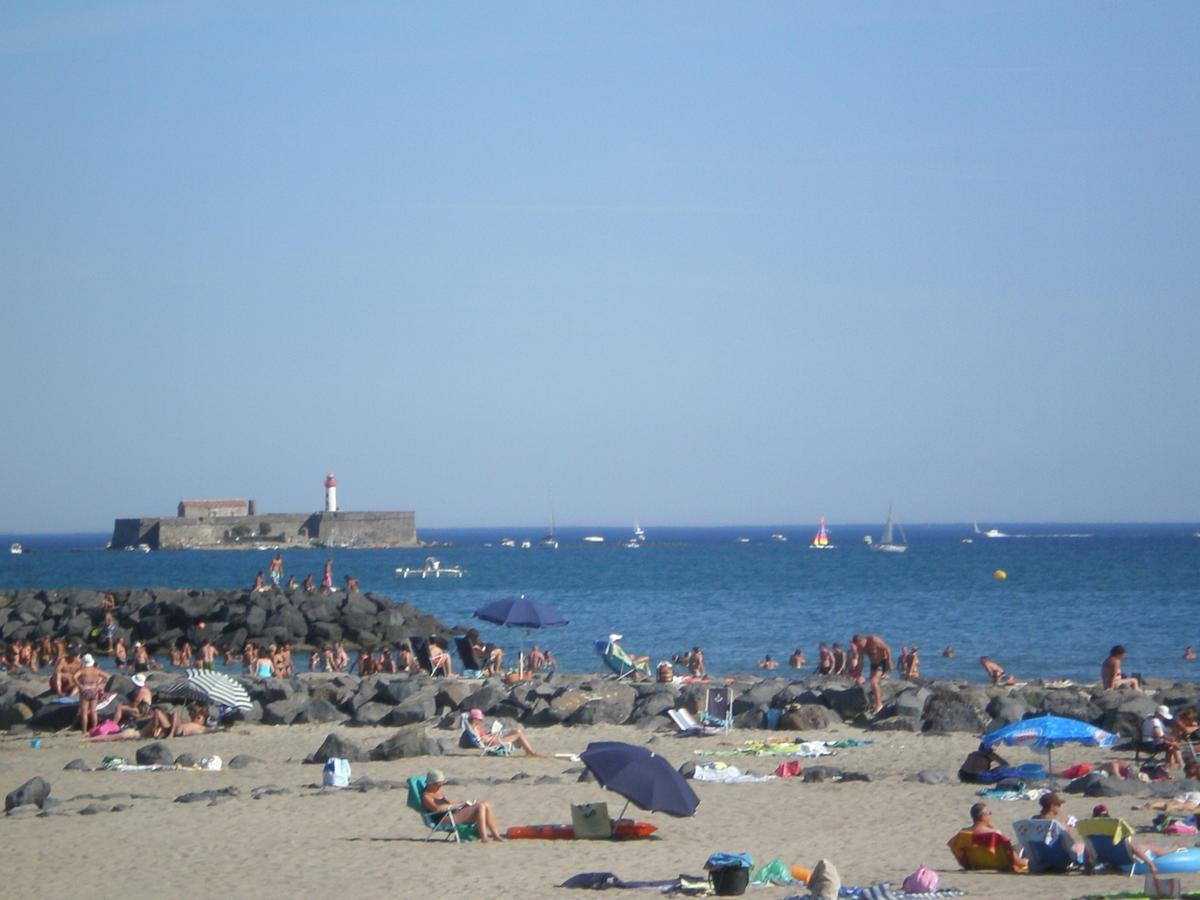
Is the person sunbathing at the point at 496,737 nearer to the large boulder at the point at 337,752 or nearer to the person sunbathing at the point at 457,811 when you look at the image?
the large boulder at the point at 337,752

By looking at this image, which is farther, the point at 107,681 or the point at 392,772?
the point at 107,681

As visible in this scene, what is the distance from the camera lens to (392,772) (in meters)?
15.7

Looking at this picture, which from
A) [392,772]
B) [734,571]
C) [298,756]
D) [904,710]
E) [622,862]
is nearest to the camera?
[622,862]

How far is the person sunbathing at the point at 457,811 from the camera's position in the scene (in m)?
12.2

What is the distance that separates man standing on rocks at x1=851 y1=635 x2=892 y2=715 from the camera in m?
20.0

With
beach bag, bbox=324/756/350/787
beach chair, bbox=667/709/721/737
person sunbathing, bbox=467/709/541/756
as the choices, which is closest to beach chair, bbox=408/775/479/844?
beach bag, bbox=324/756/350/787

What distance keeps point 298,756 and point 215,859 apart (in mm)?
5577

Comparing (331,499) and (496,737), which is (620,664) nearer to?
(496,737)

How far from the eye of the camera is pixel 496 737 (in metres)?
17.3

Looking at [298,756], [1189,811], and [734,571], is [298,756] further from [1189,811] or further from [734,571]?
[734,571]

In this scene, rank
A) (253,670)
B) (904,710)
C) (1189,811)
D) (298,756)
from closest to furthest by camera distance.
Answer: (1189,811) < (298,756) < (904,710) < (253,670)

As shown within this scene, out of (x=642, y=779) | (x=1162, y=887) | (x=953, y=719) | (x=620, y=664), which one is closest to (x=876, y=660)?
(x=953, y=719)

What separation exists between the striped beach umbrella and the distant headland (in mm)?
101922

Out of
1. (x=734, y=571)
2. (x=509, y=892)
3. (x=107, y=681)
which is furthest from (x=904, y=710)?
(x=734, y=571)
